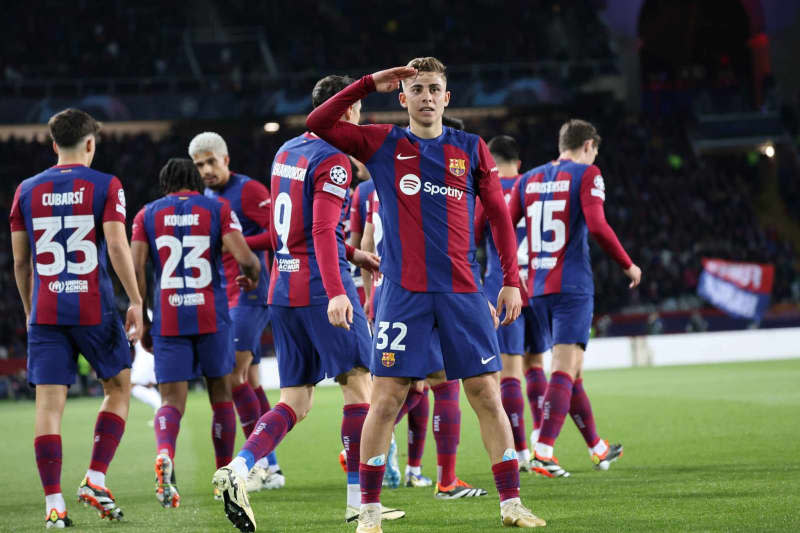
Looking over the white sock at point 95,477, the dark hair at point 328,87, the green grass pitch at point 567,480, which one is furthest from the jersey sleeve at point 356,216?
the white sock at point 95,477

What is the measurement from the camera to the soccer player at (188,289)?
6.30 meters

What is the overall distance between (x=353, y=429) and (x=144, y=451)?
4974mm

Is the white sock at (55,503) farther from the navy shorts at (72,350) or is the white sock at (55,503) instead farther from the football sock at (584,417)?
the football sock at (584,417)

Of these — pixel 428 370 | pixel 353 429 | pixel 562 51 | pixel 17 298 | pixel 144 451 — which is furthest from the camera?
pixel 562 51

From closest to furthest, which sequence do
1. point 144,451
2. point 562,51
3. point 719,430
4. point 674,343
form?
point 719,430 → point 144,451 → point 674,343 → point 562,51

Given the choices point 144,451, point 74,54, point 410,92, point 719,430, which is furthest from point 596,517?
point 74,54

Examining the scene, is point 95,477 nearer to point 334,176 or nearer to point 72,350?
point 72,350

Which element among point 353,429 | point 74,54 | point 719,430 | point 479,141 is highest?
point 74,54

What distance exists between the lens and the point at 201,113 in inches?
1161

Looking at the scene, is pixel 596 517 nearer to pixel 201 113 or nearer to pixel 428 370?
pixel 428 370

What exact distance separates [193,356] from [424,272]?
2265 mm

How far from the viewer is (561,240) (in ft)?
23.6

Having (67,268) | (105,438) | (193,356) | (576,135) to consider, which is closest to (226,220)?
(193,356)

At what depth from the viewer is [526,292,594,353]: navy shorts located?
7.07 meters
